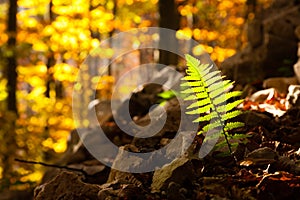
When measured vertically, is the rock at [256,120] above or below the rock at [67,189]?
above

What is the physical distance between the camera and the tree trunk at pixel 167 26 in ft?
28.0

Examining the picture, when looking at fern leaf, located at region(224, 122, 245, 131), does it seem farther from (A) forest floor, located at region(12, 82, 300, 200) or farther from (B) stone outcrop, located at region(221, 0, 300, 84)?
(B) stone outcrop, located at region(221, 0, 300, 84)

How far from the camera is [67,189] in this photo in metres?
2.59

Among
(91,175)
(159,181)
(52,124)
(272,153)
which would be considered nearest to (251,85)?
(91,175)

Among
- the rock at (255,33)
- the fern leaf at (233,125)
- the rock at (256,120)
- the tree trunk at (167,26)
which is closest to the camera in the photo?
the fern leaf at (233,125)

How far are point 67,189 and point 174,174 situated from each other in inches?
Result: 29.3

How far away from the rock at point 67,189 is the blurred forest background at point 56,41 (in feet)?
26.8

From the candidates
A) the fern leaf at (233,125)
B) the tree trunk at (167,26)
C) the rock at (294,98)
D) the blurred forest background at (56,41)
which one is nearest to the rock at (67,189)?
the fern leaf at (233,125)

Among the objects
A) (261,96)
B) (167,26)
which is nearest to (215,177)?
(261,96)

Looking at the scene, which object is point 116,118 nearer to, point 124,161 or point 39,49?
point 124,161

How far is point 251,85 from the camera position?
5.62m

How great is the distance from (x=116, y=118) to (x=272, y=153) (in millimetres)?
3552

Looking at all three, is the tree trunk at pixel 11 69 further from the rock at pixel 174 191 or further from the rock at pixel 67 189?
the rock at pixel 174 191

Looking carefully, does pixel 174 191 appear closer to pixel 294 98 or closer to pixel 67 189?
pixel 67 189
